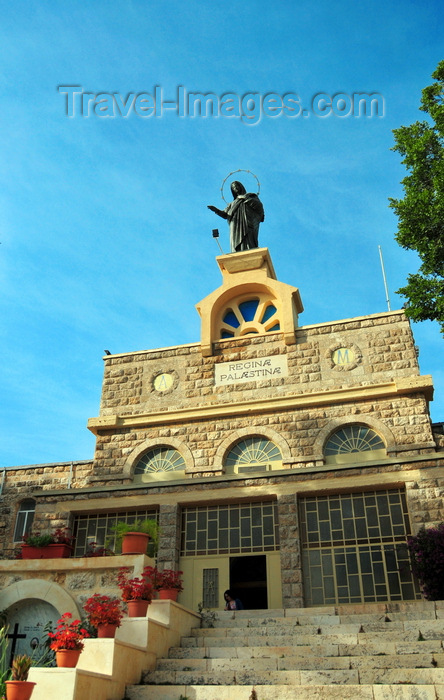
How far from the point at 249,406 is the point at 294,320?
3223mm

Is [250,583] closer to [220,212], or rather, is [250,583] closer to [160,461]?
[160,461]

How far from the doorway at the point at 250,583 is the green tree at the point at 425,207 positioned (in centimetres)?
858

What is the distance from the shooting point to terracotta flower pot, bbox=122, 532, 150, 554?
12039mm

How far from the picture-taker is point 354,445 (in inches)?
676

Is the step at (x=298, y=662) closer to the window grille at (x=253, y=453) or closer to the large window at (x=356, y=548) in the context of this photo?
the large window at (x=356, y=548)

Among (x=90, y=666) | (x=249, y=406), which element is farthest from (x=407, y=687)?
(x=249, y=406)

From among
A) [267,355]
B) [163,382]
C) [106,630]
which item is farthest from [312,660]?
[163,382]

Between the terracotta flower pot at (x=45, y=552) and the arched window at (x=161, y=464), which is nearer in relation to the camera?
the terracotta flower pot at (x=45, y=552)

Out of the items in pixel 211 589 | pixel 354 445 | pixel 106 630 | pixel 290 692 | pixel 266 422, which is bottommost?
pixel 290 692

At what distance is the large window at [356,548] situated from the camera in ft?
46.2

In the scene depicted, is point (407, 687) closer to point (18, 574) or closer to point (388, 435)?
point (18, 574)

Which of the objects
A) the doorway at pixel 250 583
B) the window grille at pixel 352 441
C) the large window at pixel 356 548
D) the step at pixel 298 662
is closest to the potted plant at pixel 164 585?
the step at pixel 298 662

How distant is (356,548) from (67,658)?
8316 mm

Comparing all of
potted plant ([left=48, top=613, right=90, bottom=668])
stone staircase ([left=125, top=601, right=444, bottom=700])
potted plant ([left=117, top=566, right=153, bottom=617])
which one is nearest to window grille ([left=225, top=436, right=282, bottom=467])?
stone staircase ([left=125, top=601, right=444, bottom=700])
